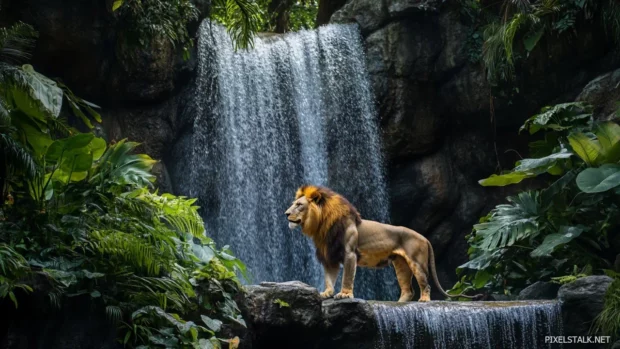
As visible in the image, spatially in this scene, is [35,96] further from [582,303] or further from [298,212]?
[582,303]

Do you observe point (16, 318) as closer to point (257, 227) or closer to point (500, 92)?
point (257, 227)

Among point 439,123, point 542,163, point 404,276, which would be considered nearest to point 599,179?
point 542,163

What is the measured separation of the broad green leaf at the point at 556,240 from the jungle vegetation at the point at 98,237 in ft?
12.9

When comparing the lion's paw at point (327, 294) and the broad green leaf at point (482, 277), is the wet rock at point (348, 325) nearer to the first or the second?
the lion's paw at point (327, 294)

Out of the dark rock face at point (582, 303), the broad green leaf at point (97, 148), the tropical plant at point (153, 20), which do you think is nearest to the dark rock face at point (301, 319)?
the broad green leaf at point (97, 148)

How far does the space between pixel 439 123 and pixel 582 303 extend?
661 cm

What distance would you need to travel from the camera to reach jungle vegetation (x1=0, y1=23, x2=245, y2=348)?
6410 millimetres

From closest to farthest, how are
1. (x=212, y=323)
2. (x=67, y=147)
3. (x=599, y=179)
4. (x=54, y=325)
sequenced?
(x=54, y=325)
(x=212, y=323)
(x=67, y=147)
(x=599, y=179)

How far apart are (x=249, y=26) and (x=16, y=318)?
4.74 meters

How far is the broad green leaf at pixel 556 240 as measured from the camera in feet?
31.9

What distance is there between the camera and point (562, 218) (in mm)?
10320

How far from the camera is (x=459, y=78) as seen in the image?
567 inches

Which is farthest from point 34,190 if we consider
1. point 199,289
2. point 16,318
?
point 199,289

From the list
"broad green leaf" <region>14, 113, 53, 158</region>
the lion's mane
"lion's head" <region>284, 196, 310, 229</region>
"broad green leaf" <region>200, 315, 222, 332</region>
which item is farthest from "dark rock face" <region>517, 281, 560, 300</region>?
"broad green leaf" <region>14, 113, 53, 158</region>
